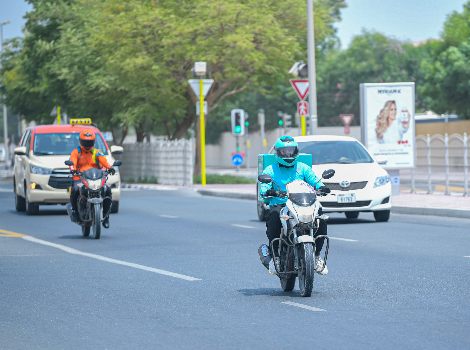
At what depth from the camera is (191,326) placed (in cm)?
1052

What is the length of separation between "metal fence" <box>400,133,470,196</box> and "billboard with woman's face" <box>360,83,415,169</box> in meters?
1.14

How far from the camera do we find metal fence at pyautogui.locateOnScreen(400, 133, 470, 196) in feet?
107

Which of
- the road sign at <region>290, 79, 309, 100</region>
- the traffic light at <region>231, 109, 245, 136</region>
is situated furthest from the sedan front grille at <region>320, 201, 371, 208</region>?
the traffic light at <region>231, 109, 245, 136</region>

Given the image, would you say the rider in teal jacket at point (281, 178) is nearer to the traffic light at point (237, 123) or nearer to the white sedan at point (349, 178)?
the white sedan at point (349, 178)

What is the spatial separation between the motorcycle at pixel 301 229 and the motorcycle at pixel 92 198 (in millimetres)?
8802

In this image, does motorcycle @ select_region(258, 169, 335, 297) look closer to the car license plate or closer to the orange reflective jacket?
the orange reflective jacket

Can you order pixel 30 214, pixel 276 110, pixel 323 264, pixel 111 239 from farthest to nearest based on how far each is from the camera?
1. pixel 276 110
2. pixel 30 214
3. pixel 111 239
4. pixel 323 264

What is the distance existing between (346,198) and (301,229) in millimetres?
11579

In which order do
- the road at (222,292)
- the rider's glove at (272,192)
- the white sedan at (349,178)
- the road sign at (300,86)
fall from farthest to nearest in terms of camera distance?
1. the road sign at (300,86)
2. the white sedan at (349,178)
3. the rider's glove at (272,192)
4. the road at (222,292)

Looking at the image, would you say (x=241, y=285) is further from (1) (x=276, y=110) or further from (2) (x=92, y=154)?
(1) (x=276, y=110)

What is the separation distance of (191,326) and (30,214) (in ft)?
63.7

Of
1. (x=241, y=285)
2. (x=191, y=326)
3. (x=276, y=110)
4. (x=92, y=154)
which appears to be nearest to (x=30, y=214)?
(x=92, y=154)

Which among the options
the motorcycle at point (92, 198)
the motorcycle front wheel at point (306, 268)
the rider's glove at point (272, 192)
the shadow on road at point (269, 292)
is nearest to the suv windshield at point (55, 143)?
the motorcycle at point (92, 198)

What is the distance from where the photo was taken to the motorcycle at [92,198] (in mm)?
21141
